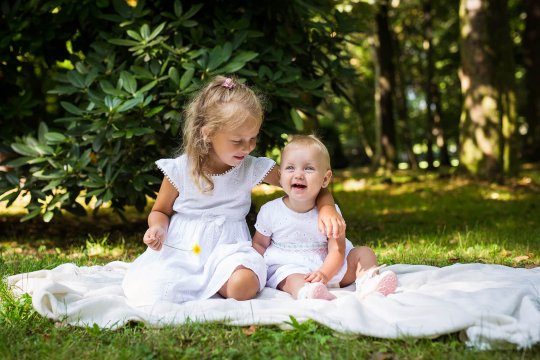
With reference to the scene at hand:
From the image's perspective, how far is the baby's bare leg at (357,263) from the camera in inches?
149

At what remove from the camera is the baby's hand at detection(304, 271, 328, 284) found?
3535mm

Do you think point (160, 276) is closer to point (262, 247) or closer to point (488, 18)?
point (262, 247)

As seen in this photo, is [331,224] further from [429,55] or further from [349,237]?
[429,55]

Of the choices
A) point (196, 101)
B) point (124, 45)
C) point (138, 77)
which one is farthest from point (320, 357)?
point (124, 45)

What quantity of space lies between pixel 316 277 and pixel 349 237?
255 centimetres

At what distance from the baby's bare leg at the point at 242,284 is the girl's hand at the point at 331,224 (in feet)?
1.62

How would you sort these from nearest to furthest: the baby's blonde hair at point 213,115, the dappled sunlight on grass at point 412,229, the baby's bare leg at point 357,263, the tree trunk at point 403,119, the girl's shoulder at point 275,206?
the baby's blonde hair at point 213,115 → the baby's bare leg at point 357,263 → the girl's shoulder at point 275,206 → the dappled sunlight on grass at point 412,229 → the tree trunk at point 403,119

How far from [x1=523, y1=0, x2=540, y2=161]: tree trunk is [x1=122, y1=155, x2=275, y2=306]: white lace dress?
13.9 meters

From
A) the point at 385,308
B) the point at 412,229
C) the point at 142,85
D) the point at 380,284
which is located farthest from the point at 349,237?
the point at 385,308

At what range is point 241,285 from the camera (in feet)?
11.3

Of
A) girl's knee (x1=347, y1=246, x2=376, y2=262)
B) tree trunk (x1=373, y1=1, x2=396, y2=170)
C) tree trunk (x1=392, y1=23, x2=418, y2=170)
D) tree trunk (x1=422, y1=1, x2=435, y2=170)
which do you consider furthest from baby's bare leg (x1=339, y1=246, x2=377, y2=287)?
tree trunk (x1=392, y1=23, x2=418, y2=170)

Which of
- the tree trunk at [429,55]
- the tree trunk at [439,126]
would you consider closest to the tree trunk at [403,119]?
the tree trunk at [429,55]

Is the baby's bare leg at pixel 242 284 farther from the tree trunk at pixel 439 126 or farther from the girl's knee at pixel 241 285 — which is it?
the tree trunk at pixel 439 126

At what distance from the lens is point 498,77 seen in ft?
33.9
